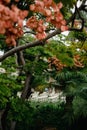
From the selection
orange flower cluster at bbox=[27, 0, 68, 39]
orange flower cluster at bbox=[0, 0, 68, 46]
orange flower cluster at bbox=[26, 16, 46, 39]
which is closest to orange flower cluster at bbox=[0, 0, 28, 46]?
orange flower cluster at bbox=[0, 0, 68, 46]

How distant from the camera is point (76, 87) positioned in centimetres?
1670

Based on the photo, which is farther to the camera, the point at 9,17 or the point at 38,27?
the point at 38,27

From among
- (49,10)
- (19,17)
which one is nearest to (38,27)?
(49,10)

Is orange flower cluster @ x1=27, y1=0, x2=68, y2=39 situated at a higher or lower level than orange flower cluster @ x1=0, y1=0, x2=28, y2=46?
higher

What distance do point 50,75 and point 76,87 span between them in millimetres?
2193

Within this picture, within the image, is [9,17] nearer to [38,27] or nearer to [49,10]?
[49,10]

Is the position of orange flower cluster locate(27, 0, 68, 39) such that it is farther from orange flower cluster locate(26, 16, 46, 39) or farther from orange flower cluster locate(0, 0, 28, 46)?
orange flower cluster locate(0, 0, 28, 46)

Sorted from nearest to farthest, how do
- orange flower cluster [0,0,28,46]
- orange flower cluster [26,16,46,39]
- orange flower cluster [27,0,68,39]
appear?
orange flower cluster [0,0,28,46] → orange flower cluster [27,0,68,39] → orange flower cluster [26,16,46,39]

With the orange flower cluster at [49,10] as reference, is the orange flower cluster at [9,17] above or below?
below

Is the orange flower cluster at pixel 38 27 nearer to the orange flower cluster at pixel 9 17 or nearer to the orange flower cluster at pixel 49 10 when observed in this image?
the orange flower cluster at pixel 49 10

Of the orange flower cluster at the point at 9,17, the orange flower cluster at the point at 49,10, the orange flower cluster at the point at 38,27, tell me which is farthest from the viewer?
the orange flower cluster at the point at 38,27

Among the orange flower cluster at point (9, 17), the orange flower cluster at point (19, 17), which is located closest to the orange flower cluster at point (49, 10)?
the orange flower cluster at point (19, 17)

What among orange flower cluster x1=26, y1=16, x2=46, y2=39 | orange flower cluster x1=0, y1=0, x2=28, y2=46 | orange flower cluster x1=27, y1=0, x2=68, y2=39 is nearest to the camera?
orange flower cluster x1=0, y1=0, x2=28, y2=46

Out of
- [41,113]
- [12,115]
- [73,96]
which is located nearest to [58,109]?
[41,113]
